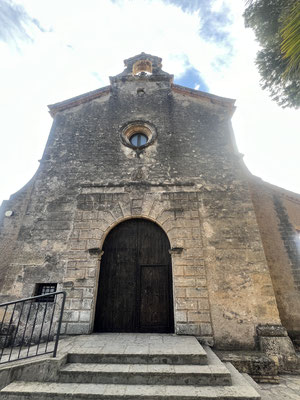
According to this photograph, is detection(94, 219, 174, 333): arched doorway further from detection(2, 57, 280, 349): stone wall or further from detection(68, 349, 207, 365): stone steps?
detection(68, 349, 207, 365): stone steps

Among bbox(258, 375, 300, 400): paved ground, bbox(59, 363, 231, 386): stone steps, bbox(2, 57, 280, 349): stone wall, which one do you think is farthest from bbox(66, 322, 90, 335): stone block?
bbox(258, 375, 300, 400): paved ground

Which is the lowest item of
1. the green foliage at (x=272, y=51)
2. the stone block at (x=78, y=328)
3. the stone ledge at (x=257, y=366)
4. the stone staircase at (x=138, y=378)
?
the stone ledge at (x=257, y=366)

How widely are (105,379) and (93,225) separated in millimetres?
3577

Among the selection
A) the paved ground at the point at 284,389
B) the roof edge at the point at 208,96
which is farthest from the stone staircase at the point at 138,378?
the roof edge at the point at 208,96

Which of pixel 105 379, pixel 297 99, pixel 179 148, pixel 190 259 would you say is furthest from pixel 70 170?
pixel 297 99

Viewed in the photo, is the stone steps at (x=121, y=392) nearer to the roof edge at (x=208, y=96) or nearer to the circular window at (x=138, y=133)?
the circular window at (x=138, y=133)

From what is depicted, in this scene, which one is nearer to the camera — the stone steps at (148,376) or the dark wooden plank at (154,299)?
the stone steps at (148,376)

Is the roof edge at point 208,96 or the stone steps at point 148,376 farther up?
the roof edge at point 208,96

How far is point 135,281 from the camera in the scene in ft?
18.1

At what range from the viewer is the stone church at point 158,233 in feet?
16.5

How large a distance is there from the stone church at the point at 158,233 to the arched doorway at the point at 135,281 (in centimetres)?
3

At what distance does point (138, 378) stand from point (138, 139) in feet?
21.5

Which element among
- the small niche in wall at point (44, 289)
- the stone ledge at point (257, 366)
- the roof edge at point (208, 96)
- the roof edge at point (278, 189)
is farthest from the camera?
the roof edge at point (208, 96)

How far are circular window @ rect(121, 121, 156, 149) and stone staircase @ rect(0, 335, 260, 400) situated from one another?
591 cm
